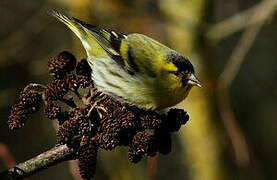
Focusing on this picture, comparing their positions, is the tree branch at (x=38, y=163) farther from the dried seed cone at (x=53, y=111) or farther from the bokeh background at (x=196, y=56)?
the bokeh background at (x=196, y=56)

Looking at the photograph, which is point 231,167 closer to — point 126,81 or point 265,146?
point 126,81

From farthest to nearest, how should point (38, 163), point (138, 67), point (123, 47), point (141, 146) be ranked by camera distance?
1. point (123, 47)
2. point (138, 67)
3. point (141, 146)
4. point (38, 163)

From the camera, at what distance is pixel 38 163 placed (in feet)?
5.11

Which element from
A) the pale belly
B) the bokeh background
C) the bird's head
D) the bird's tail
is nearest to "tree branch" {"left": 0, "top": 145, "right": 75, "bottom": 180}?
the pale belly

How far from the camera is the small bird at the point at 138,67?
8.32ft

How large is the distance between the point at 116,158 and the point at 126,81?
0.97 m

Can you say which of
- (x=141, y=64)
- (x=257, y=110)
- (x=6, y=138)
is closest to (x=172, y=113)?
(x=141, y=64)

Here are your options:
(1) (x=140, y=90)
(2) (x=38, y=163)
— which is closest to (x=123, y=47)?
(1) (x=140, y=90)

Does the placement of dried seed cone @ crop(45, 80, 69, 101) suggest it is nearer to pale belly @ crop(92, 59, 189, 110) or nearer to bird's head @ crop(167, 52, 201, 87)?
pale belly @ crop(92, 59, 189, 110)

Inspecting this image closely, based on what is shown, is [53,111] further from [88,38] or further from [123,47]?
[88,38]

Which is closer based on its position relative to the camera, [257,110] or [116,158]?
[116,158]

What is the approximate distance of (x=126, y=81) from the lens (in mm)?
2814

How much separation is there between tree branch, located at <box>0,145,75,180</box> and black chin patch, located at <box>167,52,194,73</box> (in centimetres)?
104

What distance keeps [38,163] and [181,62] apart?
3.82ft
